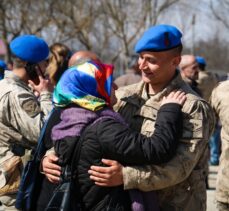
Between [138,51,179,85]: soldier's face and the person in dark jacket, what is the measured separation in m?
0.18

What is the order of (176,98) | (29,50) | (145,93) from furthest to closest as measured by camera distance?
(29,50) < (145,93) < (176,98)

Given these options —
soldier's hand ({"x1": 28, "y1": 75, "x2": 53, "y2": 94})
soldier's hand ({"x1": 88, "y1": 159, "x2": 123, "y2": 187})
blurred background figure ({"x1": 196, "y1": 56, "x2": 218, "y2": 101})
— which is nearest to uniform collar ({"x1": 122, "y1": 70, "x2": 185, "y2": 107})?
soldier's hand ({"x1": 88, "y1": 159, "x2": 123, "y2": 187})

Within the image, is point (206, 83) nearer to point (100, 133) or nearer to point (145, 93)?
point (145, 93)

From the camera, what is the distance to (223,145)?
12.4ft

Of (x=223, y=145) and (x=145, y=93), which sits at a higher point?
(x=145, y=93)

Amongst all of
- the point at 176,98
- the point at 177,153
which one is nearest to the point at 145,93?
the point at 176,98

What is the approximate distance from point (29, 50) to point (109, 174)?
1807 millimetres

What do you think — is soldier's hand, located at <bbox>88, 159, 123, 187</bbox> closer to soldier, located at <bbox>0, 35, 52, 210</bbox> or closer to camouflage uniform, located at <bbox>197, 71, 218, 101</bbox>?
soldier, located at <bbox>0, 35, 52, 210</bbox>

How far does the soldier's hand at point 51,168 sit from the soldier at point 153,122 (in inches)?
11.5

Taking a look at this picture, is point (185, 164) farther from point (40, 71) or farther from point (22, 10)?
point (22, 10)

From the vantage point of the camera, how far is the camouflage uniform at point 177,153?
2.87 metres

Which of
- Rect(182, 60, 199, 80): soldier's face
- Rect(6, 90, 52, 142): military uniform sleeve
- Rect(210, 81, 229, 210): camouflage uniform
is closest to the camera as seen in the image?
Rect(210, 81, 229, 210): camouflage uniform

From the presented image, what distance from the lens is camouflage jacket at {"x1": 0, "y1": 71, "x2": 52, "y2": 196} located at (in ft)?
13.5

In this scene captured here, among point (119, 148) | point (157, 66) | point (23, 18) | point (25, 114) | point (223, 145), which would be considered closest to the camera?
point (119, 148)
